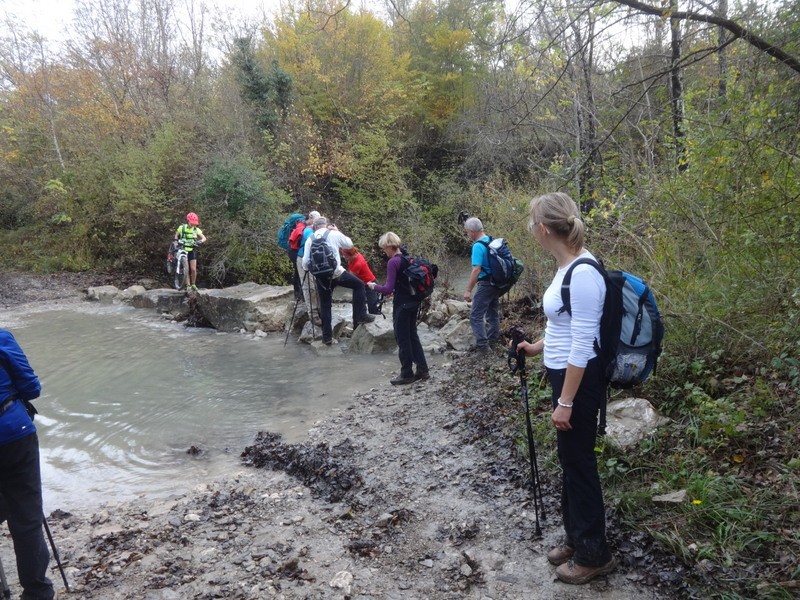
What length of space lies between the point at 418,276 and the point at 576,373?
12.7 ft

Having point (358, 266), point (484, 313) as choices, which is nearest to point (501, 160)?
point (358, 266)

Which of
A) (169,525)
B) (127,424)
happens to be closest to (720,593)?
(169,525)

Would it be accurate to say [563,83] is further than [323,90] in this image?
No

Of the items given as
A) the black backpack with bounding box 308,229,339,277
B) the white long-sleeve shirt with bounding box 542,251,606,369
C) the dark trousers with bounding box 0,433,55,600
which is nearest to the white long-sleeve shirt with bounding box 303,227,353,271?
the black backpack with bounding box 308,229,339,277

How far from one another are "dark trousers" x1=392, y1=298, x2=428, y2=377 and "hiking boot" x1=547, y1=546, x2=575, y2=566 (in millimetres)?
3808

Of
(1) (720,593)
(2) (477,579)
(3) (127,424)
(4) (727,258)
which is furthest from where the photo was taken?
(3) (127,424)

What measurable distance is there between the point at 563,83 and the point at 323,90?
12.0 metres

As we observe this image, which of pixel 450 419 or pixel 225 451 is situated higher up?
pixel 450 419

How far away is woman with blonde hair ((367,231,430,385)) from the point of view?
6.47 meters

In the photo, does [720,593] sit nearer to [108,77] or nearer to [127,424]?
[127,424]

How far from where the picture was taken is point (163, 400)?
23.5ft

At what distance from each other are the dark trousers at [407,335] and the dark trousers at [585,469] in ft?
12.6

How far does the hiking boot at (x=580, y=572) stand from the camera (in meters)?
2.93

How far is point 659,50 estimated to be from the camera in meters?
8.09
